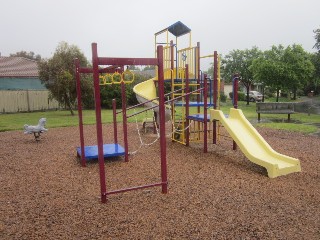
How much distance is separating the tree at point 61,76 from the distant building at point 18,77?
818 cm

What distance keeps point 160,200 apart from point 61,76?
559 inches

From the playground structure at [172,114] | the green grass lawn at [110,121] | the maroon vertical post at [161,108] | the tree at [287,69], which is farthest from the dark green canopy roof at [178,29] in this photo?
the tree at [287,69]

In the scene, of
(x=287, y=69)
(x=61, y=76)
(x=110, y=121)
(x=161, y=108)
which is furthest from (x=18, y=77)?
(x=161, y=108)

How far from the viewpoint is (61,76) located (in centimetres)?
1686

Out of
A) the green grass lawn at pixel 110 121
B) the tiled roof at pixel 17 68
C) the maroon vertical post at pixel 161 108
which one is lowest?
the green grass lawn at pixel 110 121

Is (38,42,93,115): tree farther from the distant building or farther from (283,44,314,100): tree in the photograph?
(283,44,314,100): tree

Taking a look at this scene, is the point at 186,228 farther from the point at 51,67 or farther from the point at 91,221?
the point at 51,67

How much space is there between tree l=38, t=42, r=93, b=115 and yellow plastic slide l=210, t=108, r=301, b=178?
12.0 meters

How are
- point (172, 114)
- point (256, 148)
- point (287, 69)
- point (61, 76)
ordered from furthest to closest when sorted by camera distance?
point (287, 69), point (61, 76), point (172, 114), point (256, 148)

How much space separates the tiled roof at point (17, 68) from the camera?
992 inches

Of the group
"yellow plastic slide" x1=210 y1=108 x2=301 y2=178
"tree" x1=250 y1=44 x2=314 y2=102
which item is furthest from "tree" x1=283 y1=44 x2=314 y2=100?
"yellow plastic slide" x1=210 y1=108 x2=301 y2=178

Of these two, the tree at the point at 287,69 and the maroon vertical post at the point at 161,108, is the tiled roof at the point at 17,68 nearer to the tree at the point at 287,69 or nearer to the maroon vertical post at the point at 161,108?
the tree at the point at 287,69

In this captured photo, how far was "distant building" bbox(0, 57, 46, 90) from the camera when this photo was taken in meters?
24.3

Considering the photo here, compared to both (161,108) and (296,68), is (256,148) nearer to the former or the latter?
(161,108)
